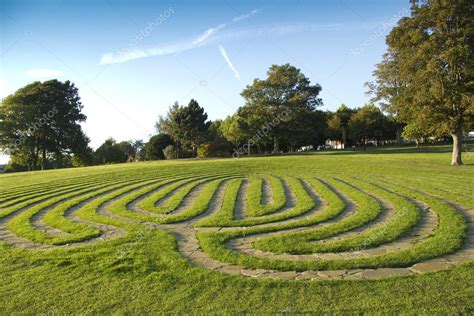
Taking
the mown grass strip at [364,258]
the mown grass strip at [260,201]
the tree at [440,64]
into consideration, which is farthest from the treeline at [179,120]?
the mown grass strip at [364,258]

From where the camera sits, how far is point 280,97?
43500 millimetres

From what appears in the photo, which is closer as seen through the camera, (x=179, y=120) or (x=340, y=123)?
(x=179, y=120)

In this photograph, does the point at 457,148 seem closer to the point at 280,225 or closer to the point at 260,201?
the point at 260,201

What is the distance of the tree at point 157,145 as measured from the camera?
52.9 meters

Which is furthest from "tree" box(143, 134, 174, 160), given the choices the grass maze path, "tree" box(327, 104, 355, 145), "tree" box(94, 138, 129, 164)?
the grass maze path

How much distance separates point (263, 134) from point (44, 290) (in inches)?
1555

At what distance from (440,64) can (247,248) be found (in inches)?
770

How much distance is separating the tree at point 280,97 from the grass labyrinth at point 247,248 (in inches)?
1283

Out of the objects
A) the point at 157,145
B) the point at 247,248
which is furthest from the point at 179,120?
the point at 247,248

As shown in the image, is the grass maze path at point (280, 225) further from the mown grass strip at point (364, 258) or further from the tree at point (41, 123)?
the tree at point (41, 123)

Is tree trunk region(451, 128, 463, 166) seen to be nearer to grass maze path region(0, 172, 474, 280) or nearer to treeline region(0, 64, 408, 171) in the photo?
grass maze path region(0, 172, 474, 280)

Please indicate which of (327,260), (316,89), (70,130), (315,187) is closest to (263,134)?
(316,89)

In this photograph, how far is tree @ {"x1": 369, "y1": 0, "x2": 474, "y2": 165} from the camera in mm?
18047

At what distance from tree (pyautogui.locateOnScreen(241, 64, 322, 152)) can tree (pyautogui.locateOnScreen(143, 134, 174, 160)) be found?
17094 millimetres
